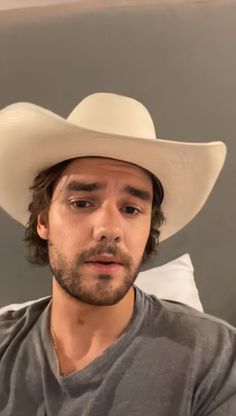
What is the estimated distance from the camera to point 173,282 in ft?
3.98

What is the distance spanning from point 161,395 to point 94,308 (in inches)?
7.3

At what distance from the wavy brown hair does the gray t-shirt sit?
163 millimetres

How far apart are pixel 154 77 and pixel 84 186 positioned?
602 mm

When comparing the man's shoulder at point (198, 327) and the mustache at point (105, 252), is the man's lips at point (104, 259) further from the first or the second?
the man's shoulder at point (198, 327)

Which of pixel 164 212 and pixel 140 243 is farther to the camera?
pixel 164 212

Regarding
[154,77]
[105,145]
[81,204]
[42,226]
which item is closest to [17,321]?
[42,226]

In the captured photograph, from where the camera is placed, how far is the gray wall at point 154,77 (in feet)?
4.24

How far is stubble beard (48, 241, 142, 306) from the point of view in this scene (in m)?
0.80

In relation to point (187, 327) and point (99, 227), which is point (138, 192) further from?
point (187, 327)

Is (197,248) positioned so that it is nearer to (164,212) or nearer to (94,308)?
(164,212)

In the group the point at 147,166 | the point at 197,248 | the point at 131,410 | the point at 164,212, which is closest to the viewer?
the point at 131,410

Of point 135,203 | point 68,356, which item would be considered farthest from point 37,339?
point 135,203

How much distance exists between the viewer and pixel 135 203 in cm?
85

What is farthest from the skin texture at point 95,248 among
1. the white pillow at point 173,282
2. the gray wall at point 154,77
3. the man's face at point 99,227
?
the gray wall at point 154,77
